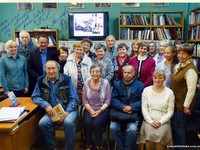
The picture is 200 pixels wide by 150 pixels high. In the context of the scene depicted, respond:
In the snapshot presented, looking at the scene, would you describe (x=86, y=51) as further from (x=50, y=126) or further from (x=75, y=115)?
(x=50, y=126)

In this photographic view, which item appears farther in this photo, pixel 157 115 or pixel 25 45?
pixel 25 45

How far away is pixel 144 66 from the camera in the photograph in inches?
111

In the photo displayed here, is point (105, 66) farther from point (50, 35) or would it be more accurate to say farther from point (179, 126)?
point (50, 35)

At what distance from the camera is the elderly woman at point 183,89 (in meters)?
2.13

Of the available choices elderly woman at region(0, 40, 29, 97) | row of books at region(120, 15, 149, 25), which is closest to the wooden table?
elderly woman at region(0, 40, 29, 97)

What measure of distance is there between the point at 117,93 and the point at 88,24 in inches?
114

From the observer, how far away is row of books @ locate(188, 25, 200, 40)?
4.20 metres

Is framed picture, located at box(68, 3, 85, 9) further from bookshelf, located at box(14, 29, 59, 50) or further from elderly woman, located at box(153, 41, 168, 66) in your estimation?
elderly woman, located at box(153, 41, 168, 66)

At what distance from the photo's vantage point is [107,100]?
2508 millimetres

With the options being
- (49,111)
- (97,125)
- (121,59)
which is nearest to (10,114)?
(49,111)

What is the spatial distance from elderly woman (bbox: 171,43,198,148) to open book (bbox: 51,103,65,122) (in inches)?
51.7

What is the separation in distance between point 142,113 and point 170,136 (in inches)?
15.2

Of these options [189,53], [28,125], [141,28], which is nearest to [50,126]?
[28,125]

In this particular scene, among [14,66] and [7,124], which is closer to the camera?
[7,124]
